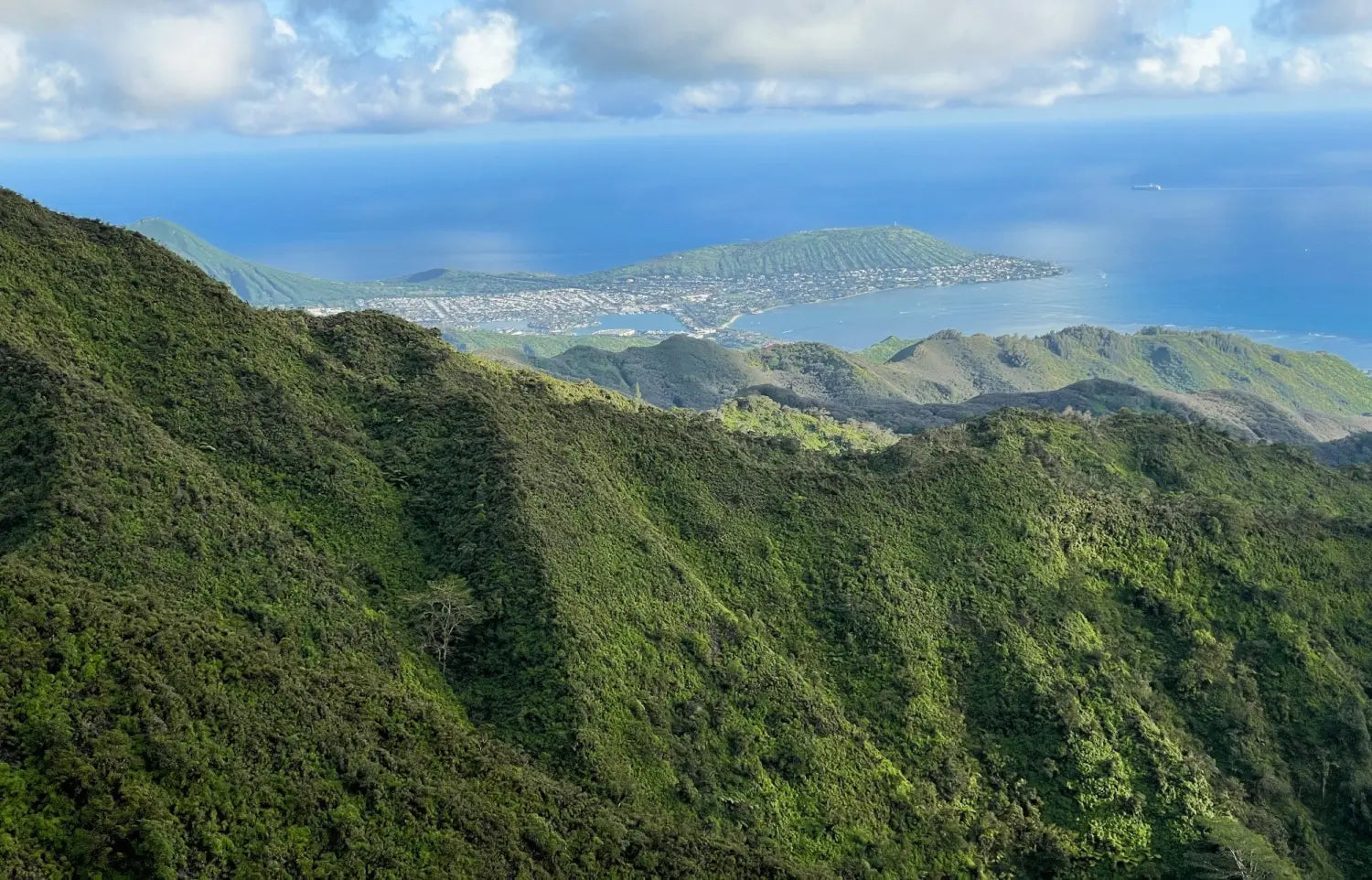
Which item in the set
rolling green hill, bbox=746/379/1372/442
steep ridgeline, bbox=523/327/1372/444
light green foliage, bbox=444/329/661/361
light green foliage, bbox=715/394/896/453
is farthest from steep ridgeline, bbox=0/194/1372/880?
light green foliage, bbox=444/329/661/361

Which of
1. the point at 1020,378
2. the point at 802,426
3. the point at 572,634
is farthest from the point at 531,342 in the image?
the point at 572,634

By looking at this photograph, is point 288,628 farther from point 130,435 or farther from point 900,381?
point 900,381

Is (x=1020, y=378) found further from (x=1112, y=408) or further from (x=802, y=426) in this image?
(x=802, y=426)

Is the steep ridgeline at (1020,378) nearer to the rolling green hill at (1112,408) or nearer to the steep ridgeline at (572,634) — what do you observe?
the rolling green hill at (1112,408)

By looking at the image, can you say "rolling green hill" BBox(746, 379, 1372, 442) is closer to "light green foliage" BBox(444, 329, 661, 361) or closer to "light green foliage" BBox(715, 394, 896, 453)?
"light green foliage" BBox(715, 394, 896, 453)

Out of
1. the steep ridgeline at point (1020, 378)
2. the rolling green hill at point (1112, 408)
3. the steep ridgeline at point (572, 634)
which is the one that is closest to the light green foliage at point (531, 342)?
the steep ridgeline at point (1020, 378)

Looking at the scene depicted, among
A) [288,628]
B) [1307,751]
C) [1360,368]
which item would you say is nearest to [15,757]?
[288,628]

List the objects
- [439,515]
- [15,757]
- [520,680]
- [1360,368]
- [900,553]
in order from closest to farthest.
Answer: [15,757]
[520,680]
[439,515]
[900,553]
[1360,368]
